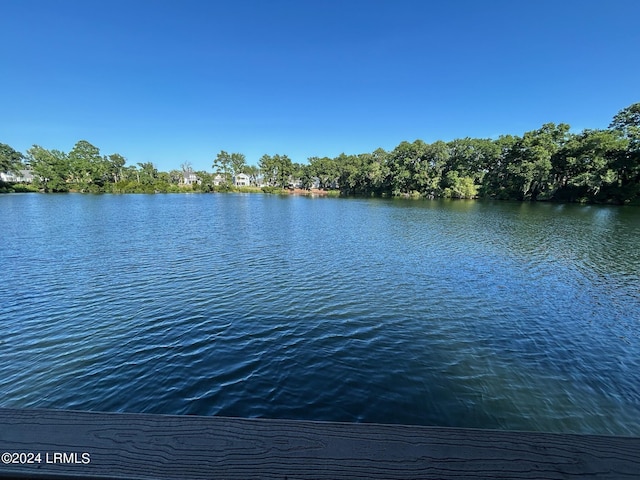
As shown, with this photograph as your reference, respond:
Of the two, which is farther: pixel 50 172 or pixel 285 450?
pixel 50 172

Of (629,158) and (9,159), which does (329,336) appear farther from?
(9,159)

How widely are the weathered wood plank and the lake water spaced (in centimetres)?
463

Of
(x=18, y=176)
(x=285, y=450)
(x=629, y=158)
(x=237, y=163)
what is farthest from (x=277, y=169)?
(x=285, y=450)

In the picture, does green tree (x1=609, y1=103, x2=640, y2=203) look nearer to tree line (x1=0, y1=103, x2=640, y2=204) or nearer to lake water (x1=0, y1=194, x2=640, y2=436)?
tree line (x1=0, y1=103, x2=640, y2=204)

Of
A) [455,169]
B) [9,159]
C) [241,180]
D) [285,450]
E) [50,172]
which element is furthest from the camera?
[241,180]

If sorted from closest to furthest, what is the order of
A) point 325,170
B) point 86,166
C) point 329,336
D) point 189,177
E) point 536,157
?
1. point 329,336
2. point 536,157
3. point 86,166
4. point 325,170
5. point 189,177

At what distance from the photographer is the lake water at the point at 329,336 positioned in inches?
249

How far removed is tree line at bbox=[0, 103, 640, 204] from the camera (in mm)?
59281

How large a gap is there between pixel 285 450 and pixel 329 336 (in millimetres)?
7475

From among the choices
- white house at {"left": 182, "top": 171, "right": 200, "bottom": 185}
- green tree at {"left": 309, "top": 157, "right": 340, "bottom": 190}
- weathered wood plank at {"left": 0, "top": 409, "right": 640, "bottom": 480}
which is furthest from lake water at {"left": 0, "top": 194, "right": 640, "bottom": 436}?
white house at {"left": 182, "top": 171, "right": 200, "bottom": 185}

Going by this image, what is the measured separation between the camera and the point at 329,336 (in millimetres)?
8961

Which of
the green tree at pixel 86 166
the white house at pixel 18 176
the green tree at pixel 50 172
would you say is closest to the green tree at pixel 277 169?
the green tree at pixel 86 166

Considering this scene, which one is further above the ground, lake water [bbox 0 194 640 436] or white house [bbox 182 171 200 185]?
white house [bbox 182 171 200 185]

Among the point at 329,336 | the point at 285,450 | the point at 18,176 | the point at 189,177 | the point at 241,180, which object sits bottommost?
the point at 329,336
